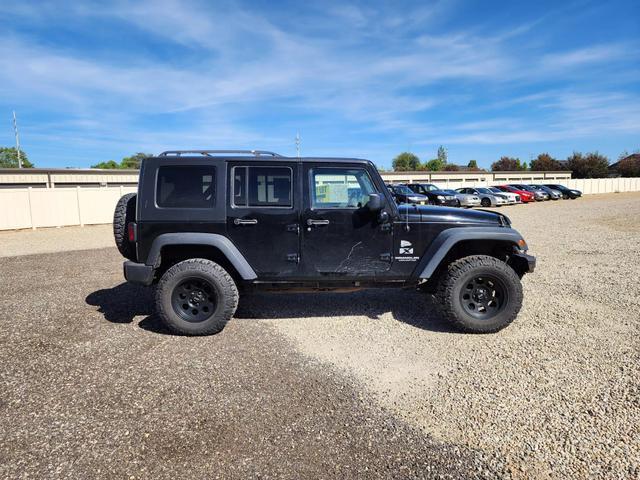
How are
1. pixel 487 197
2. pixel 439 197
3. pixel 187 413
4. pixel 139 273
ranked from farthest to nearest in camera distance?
pixel 487 197 → pixel 439 197 → pixel 139 273 → pixel 187 413

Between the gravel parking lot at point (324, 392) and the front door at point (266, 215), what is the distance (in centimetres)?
90

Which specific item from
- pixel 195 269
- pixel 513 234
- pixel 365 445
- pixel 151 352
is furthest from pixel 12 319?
pixel 513 234

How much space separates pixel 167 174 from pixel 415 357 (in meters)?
3.41

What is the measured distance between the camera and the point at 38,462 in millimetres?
2516

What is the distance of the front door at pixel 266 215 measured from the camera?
4.51 m

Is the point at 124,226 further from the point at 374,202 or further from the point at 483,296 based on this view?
the point at 483,296

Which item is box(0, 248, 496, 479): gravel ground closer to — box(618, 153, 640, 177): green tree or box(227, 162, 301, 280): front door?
box(227, 162, 301, 280): front door

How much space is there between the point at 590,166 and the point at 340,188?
268 ft

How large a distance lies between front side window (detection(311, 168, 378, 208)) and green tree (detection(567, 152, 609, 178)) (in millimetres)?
80814

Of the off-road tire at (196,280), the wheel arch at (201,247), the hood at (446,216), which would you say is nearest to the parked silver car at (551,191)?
the hood at (446,216)

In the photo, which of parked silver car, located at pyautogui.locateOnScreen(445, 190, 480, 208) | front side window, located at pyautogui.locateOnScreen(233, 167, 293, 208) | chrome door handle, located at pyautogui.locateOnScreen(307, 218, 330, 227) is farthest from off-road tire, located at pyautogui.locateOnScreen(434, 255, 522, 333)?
parked silver car, located at pyautogui.locateOnScreen(445, 190, 480, 208)

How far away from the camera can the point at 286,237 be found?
4.54 m

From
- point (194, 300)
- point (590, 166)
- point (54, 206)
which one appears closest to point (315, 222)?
point (194, 300)

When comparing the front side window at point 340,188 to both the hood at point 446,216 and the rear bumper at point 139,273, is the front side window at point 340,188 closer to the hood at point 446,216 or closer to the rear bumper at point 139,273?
the hood at point 446,216
